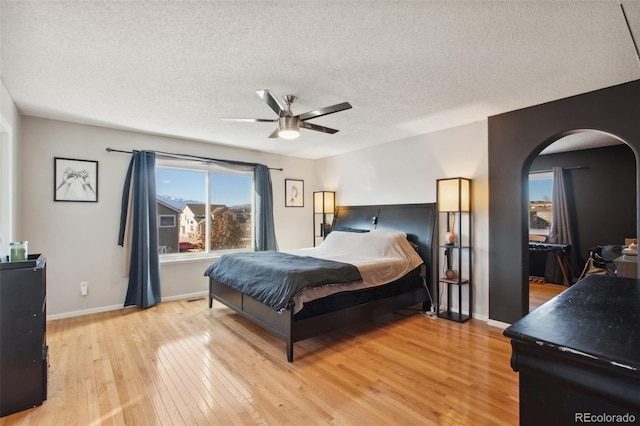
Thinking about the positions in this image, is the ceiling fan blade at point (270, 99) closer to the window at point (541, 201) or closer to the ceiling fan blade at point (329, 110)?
the ceiling fan blade at point (329, 110)

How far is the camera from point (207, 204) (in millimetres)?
5074

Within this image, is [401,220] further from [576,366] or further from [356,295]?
[576,366]

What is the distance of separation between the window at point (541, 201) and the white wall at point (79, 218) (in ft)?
22.1

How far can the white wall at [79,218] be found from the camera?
3623 millimetres

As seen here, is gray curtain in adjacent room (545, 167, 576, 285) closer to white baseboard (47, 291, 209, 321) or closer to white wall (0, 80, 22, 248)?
white baseboard (47, 291, 209, 321)

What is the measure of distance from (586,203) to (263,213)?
5.79m

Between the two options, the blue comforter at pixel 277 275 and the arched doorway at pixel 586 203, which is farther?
the arched doorway at pixel 586 203

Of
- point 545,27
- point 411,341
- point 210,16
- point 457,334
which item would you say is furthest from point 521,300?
point 210,16

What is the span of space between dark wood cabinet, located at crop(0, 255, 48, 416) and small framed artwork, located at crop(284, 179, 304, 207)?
4057 mm

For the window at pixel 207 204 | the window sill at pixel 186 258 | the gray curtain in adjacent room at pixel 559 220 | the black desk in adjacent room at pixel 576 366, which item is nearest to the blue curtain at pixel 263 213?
the window at pixel 207 204

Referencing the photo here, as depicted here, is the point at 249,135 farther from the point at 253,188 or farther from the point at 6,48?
the point at 6,48

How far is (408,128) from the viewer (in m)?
4.12

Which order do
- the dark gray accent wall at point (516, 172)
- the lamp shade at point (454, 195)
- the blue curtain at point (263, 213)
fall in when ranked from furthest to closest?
the blue curtain at point (263, 213), the lamp shade at point (454, 195), the dark gray accent wall at point (516, 172)

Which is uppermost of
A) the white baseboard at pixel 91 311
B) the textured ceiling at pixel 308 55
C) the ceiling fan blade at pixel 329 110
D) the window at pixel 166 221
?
the textured ceiling at pixel 308 55
